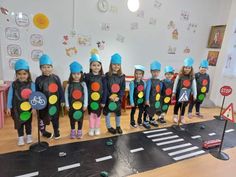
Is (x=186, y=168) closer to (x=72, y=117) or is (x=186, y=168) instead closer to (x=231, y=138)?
(x=231, y=138)

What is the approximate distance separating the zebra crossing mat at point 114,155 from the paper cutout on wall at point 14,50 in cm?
157

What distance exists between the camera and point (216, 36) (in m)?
4.30

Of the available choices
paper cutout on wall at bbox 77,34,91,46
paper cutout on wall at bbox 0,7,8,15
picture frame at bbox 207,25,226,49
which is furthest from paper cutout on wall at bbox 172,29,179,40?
paper cutout on wall at bbox 0,7,8,15

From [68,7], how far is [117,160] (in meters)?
2.41

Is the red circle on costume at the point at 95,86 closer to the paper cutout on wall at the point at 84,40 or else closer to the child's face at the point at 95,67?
the child's face at the point at 95,67

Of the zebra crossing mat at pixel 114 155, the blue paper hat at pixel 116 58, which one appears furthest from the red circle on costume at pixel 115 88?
the zebra crossing mat at pixel 114 155

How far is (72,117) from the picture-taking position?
7.56 feet

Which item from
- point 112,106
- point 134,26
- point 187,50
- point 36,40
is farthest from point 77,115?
point 187,50

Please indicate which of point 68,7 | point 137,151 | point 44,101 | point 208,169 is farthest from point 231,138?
point 68,7

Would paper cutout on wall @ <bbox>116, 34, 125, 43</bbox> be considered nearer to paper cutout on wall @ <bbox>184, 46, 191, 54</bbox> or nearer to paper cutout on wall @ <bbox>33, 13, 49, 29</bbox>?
paper cutout on wall @ <bbox>33, 13, 49, 29</bbox>

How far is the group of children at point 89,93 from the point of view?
2064 mm

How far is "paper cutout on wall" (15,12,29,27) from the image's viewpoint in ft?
9.05

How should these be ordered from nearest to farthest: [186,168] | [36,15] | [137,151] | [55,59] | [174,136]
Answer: [186,168] → [137,151] → [174,136] → [36,15] → [55,59]

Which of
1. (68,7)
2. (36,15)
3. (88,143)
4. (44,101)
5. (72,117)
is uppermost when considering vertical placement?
(68,7)
